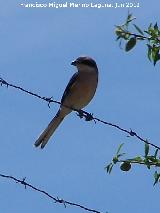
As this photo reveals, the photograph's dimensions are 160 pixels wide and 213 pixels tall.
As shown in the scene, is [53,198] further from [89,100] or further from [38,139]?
[89,100]

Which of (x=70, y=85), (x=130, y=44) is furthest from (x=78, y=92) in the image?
(x=130, y=44)

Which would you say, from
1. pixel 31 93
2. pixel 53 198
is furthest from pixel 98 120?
pixel 53 198

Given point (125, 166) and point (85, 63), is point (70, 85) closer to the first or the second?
point (85, 63)

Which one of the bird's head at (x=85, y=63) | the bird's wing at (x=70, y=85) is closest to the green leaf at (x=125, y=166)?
the bird's wing at (x=70, y=85)

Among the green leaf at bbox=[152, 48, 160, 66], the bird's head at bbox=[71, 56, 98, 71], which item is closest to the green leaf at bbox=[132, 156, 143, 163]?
the green leaf at bbox=[152, 48, 160, 66]

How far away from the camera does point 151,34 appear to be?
14.1ft

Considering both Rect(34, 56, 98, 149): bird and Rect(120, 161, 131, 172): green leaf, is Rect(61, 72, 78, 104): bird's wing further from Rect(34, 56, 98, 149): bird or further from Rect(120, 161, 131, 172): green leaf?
Rect(120, 161, 131, 172): green leaf

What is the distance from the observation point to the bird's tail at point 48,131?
759 cm

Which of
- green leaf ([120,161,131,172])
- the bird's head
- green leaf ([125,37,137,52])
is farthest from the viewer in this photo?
the bird's head

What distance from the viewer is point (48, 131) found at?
318 inches

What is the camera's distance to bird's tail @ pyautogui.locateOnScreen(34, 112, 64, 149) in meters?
7.59

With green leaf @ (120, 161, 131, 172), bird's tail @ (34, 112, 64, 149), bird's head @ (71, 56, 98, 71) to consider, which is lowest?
green leaf @ (120, 161, 131, 172)

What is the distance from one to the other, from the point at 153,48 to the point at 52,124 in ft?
13.7

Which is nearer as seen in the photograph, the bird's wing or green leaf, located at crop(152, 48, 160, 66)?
green leaf, located at crop(152, 48, 160, 66)
